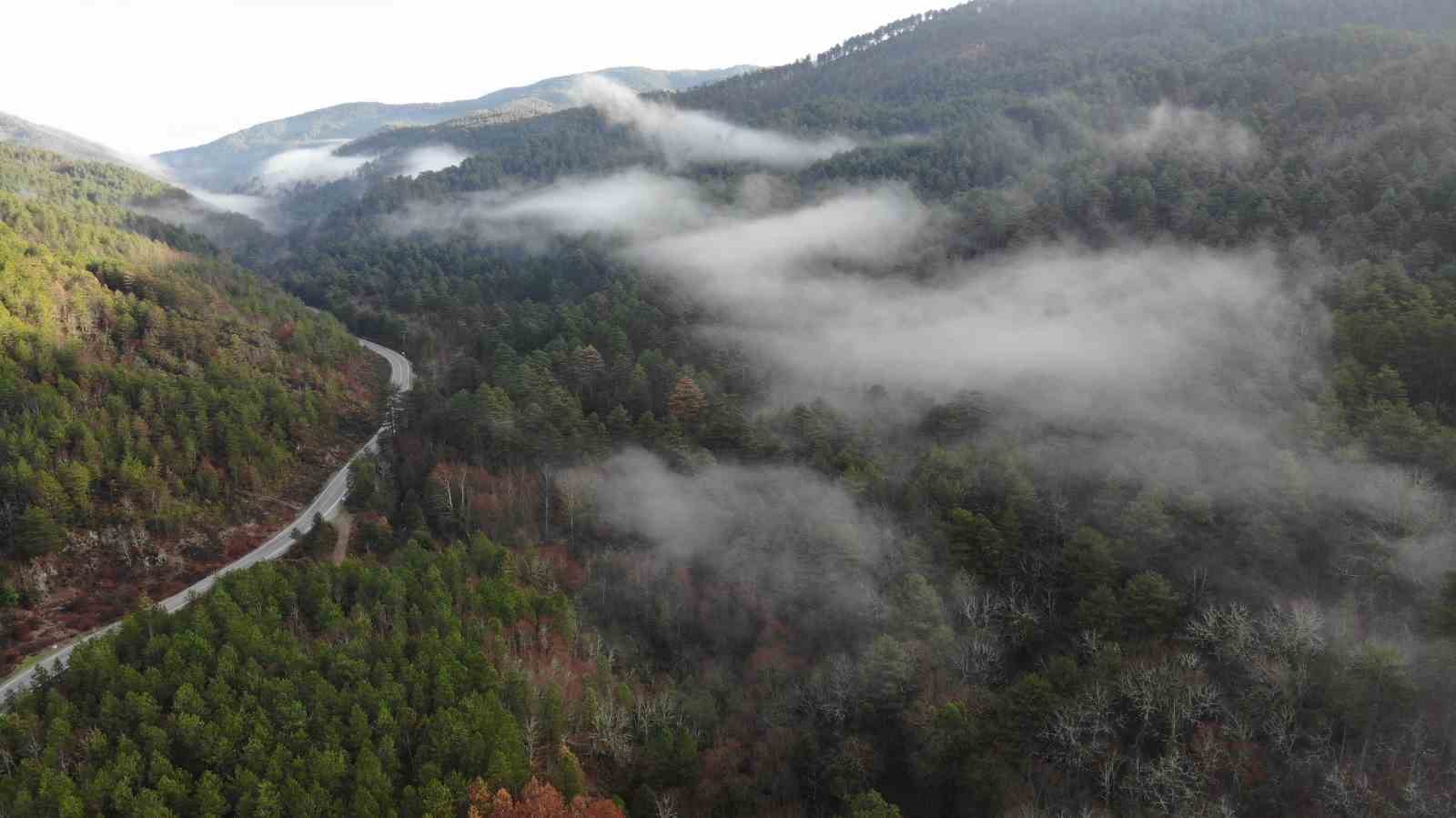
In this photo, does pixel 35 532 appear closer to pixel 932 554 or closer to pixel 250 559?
pixel 250 559

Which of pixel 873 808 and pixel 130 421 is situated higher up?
pixel 130 421

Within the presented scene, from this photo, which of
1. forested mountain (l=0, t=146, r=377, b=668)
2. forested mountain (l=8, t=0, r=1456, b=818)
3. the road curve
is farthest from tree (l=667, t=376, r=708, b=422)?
forested mountain (l=0, t=146, r=377, b=668)

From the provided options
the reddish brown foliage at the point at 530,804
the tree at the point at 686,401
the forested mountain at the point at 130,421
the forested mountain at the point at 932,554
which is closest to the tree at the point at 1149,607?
the forested mountain at the point at 932,554

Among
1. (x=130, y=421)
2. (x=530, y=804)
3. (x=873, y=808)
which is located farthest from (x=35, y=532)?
(x=873, y=808)

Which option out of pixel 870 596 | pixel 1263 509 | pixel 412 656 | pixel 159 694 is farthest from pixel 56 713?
pixel 1263 509

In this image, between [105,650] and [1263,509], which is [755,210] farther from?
[105,650]

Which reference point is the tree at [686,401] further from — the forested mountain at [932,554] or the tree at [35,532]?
the tree at [35,532]
